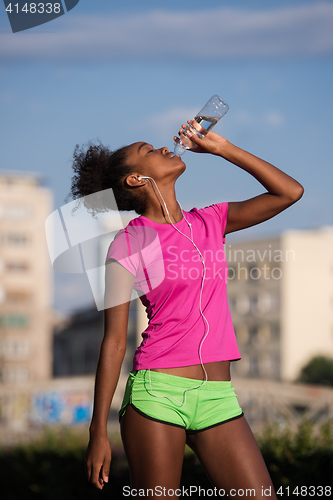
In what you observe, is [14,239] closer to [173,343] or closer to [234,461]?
[173,343]

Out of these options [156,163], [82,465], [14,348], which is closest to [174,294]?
[156,163]

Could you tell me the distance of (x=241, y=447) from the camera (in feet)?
7.66

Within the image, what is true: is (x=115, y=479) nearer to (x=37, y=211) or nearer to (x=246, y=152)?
(x=246, y=152)

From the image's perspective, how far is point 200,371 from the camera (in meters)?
2.40

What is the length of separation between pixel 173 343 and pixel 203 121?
101 cm

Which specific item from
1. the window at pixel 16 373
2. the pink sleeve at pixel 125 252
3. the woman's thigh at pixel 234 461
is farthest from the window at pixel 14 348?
the woman's thigh at pixel 234 461

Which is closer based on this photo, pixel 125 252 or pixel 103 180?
pixel 125 252

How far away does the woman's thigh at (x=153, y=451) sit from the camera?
227 cm

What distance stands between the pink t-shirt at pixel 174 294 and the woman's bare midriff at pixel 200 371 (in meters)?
0.02

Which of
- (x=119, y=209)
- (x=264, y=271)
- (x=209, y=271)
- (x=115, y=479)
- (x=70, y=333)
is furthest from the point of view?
(x=70, y=333)

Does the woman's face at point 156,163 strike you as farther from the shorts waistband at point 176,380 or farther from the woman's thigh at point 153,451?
the woman's thigh at point 153,451

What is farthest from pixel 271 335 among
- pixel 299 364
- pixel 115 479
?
pixel 115 479

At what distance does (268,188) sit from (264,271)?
254 feet

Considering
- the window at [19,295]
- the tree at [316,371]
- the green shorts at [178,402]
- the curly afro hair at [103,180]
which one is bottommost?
the tree at [316,371]
